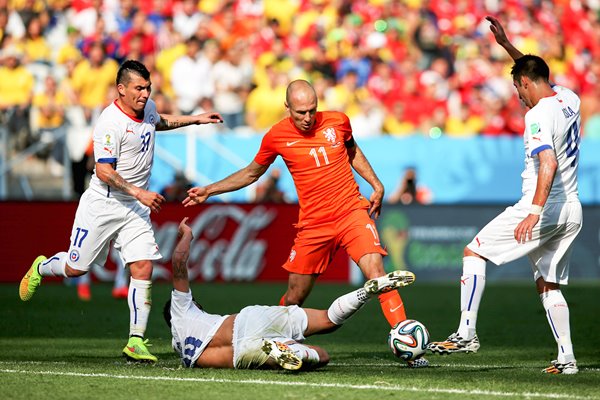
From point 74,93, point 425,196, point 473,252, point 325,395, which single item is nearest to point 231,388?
point 325,395

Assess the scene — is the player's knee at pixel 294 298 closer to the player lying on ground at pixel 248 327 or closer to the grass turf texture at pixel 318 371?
the grass turf texture at pixel 318 371

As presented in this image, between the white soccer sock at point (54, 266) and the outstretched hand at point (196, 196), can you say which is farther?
the white soccer sock at point (54, 266)

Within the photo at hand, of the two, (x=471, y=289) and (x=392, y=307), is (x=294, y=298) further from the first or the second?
(x=471, y=289)

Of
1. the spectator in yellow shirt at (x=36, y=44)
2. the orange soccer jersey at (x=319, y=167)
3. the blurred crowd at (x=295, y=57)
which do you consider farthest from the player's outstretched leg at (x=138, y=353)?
the spectator in yellow shirt at (x=36, y=44)

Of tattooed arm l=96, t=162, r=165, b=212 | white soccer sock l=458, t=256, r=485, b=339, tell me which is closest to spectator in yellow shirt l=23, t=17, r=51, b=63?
tattooed arm l=96, t=162, r=165, b=212

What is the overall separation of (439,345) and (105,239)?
125 inches

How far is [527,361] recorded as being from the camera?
9.58 metres

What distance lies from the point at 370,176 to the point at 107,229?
7.70 feet

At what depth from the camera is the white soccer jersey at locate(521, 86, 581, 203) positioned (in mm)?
8266

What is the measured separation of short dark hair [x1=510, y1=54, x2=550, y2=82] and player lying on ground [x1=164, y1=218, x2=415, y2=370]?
5.78 feet

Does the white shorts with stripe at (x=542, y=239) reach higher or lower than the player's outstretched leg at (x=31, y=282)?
higher

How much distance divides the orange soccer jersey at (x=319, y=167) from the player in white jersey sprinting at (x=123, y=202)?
1140 millimetres

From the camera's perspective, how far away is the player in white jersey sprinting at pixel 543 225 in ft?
27.6

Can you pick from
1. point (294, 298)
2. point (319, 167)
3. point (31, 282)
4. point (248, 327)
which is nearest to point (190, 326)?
point (248, 327)
